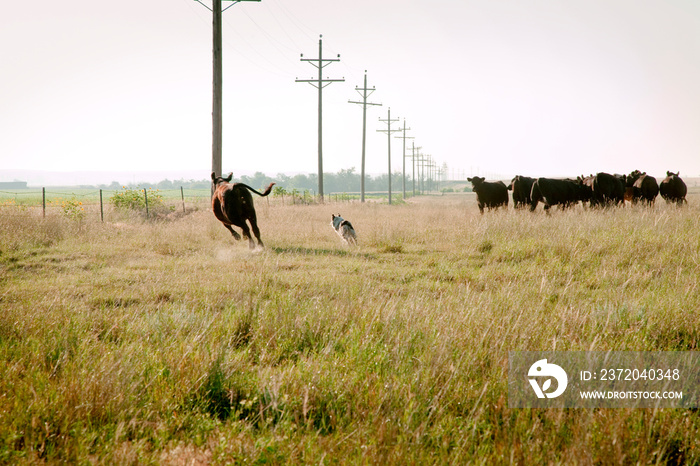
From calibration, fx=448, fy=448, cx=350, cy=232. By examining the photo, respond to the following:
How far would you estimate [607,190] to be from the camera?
730 inches

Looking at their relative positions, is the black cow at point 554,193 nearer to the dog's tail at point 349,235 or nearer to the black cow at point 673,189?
Answer: the black cow at point 673,189

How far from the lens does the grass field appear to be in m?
2.39

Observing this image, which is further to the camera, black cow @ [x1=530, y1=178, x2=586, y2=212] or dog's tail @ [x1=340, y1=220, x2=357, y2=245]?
black cow @ [x1=530, y1=178, x2=586, y2=212]

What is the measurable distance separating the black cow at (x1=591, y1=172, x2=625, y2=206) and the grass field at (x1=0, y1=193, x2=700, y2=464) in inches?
461

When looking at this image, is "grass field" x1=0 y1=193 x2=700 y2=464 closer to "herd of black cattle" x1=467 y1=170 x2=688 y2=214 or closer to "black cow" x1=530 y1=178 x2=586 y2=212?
"black cow" x1=530 y1=178 x2=586 y2=212

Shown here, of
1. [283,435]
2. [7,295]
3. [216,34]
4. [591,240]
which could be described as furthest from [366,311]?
[216,34]

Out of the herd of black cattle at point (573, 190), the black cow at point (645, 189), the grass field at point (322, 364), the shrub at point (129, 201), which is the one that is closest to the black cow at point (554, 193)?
the herd of black cattle at point (573, 190)

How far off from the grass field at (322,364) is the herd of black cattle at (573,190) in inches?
397

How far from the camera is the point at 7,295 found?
18.3 ft

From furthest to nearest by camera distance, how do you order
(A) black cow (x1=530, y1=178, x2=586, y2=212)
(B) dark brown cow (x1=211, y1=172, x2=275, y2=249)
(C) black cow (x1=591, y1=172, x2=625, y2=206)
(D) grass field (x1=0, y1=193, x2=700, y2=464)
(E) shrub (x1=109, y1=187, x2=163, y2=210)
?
(E) shrub (x1=109, y1=187, x2=163, y2=210) < (C) black cow (x1=591, y1=172, x2=625, y2=206) < (A) black cow (x1=530, y1=178, x2=586, y2=212) < (B) dark brown cow (x1=211, y1=172, x2=275, y2=249) < (D) grass field (x1=0, y1=193, x2=700, y2=464)

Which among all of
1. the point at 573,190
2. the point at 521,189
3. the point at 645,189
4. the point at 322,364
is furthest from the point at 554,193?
the point at 322,364

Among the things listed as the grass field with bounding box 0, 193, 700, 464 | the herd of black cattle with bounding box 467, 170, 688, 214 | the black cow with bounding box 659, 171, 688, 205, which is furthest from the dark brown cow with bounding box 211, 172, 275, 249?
the black cow with bounding box 659, 171, 688, 205

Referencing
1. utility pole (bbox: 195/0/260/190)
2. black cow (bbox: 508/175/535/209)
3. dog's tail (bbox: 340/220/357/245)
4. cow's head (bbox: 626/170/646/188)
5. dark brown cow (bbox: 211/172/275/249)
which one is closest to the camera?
dark brown cow (bbox: 211/172/275/249)

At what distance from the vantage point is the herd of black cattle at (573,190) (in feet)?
57.8
